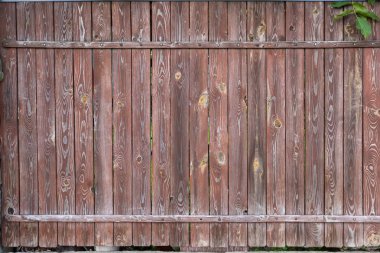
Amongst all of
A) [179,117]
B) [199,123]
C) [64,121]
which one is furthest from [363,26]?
[64,121]

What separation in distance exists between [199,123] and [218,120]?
0.15 meters

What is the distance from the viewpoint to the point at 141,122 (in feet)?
14.5

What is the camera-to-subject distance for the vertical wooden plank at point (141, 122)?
4379 mm

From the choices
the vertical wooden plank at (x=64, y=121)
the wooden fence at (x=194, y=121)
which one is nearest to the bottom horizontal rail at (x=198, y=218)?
the wooden fence at (x=194, y=121)

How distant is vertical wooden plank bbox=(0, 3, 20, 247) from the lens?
4.39m

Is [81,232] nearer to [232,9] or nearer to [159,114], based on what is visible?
[159,114]

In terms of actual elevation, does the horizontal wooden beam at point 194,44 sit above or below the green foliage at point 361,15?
below

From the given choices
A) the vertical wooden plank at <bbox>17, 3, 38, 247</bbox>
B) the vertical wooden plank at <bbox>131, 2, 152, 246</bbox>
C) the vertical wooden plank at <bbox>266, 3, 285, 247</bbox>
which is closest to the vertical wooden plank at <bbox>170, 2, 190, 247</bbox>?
the vertical wooden plank at <bbox>131, 2, 152, 246</bbox>

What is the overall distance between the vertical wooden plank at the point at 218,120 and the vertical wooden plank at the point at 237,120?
38 millimetres

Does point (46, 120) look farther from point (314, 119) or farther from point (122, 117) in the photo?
point (314, 119)

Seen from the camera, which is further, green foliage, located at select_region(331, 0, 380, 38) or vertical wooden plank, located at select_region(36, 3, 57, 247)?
vertical wooden plank, located at select_region(36, 3, 57, 247)

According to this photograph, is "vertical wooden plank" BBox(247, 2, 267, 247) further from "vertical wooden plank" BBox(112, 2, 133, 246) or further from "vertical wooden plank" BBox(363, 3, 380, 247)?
"vertical wooden plank" BBox(112, 2, 133, 246)

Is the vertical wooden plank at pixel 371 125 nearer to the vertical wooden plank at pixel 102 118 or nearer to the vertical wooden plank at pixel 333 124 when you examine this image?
the vertical wooden plank at pixel 333 124

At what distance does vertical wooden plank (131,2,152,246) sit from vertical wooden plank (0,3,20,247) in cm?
90
